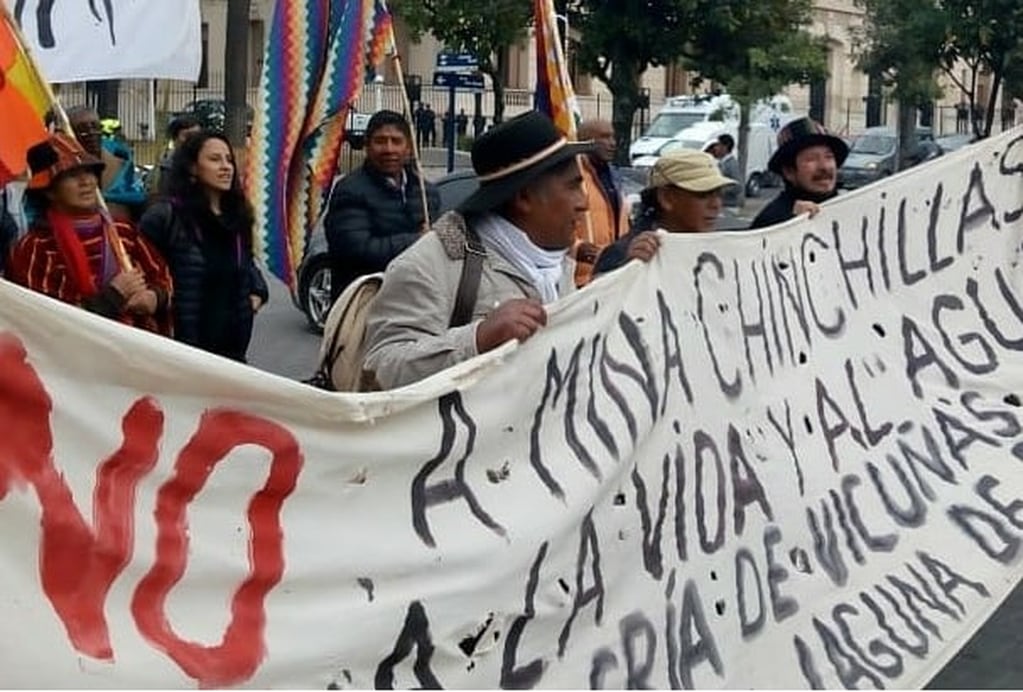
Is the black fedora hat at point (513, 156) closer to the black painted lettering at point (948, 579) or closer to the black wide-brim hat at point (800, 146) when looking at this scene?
the black painted lettering at point (948, 579)

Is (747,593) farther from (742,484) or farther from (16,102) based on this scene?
(16,102)

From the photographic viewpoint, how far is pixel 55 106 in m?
4.66

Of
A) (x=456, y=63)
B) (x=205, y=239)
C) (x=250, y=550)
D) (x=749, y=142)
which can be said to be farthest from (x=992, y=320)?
(x=749, y=142)

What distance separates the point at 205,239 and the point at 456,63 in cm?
2134

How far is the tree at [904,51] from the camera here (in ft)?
92.9

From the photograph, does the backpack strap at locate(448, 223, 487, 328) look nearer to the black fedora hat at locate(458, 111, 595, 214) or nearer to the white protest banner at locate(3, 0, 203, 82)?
the black fedora hat at locate(458, 111, 595, 214)

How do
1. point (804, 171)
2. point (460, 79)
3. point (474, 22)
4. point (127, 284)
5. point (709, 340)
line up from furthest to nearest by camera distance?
point (460, 79) < point (474, 22) < point (804, 171) < point (127, 284) < point (709, 340)

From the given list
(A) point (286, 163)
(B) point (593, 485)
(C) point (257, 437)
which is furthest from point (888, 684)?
(A) point (286, 163)

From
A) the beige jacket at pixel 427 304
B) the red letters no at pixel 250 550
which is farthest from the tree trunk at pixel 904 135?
the red letters no at pixel 250 550

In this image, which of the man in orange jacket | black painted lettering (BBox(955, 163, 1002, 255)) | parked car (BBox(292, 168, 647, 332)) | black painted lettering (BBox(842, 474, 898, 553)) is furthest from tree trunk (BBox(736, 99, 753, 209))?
black painted lettering (BBox(842, 474, 898, 553))

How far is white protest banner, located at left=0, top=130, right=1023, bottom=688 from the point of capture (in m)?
2.88

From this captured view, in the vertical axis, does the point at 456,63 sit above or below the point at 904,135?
above

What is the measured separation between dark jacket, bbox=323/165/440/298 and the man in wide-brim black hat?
2.74 meters

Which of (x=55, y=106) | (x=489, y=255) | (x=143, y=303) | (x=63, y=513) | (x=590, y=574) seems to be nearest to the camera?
(x=63, y=513)
